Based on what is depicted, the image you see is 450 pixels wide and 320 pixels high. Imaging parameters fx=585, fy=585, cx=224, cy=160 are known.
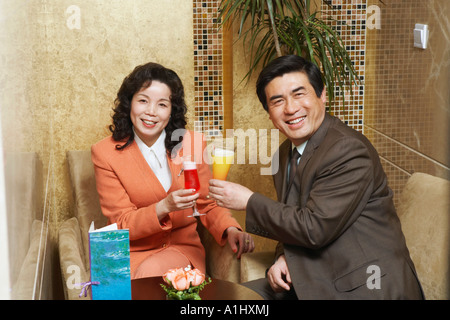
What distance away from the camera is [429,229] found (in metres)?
2.24

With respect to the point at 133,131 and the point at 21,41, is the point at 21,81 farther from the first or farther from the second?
the point at 133,131

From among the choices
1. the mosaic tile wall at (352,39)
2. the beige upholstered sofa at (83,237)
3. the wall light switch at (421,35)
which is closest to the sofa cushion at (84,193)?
the beige upholstered sofa at (83,237)

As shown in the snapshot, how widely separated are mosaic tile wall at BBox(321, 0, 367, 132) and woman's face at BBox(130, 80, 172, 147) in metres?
1.22

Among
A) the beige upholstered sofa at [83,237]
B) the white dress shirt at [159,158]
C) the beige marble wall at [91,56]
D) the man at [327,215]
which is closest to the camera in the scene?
the man at [327,215]

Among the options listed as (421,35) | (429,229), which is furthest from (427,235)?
(421,35)

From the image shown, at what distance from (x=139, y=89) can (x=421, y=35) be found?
1.38 m

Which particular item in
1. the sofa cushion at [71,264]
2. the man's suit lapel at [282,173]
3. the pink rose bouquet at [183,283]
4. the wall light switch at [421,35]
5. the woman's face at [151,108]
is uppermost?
the wall light switch at [421,35]

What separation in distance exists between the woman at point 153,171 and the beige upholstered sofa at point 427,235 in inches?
12.2

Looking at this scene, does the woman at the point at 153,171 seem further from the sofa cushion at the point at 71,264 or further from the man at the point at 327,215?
the man at the point at 327,215

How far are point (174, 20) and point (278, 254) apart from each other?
1.58 meters

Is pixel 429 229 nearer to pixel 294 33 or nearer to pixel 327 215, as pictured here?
pixel 327 215

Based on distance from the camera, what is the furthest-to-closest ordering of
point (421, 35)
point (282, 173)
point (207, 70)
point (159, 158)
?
point (207, 70) < point (421, 35) < point (159, 158) < point (282, 173)

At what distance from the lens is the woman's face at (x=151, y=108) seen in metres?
2.59

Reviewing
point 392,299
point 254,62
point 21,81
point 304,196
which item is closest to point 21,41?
point 21,81
